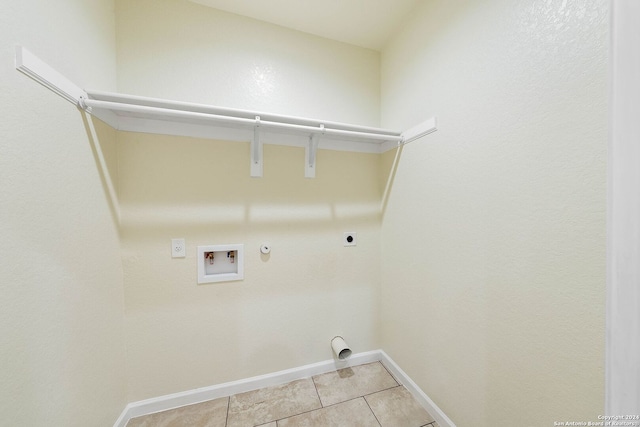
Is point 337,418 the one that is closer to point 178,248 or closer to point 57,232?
point 178,248

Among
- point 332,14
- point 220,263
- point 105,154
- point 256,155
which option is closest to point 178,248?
point 220,263

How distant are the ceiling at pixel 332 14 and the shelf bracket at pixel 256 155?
765mm

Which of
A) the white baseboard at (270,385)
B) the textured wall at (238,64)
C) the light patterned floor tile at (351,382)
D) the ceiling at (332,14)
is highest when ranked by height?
the ceiling at (332,14)

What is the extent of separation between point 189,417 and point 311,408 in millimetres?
718

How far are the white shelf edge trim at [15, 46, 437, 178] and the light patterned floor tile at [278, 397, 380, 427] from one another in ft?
4.94

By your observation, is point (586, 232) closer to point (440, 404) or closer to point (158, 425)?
point (440, 404)

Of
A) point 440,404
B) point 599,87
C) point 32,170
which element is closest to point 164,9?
point 32,170

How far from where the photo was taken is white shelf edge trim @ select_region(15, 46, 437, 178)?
0.86 m

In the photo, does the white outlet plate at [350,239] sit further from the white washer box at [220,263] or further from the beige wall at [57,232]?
the beige wall at [57,232]

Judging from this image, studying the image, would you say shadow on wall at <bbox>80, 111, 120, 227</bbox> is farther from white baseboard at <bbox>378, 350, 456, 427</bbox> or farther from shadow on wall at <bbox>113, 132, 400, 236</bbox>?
white baseboard at <bbox>378, 350, 456, 427</bbox>

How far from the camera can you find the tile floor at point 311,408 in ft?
4.00

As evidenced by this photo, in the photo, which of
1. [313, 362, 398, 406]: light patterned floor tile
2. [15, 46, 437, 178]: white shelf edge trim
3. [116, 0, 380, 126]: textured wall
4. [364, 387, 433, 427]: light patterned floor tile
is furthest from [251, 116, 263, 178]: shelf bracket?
[364, 387, 433, 427]: light patterned floor tile

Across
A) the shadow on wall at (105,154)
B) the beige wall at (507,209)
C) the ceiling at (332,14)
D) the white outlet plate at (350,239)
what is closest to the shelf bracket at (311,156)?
the white outlet plate at (350,239)

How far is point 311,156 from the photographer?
1482mm
